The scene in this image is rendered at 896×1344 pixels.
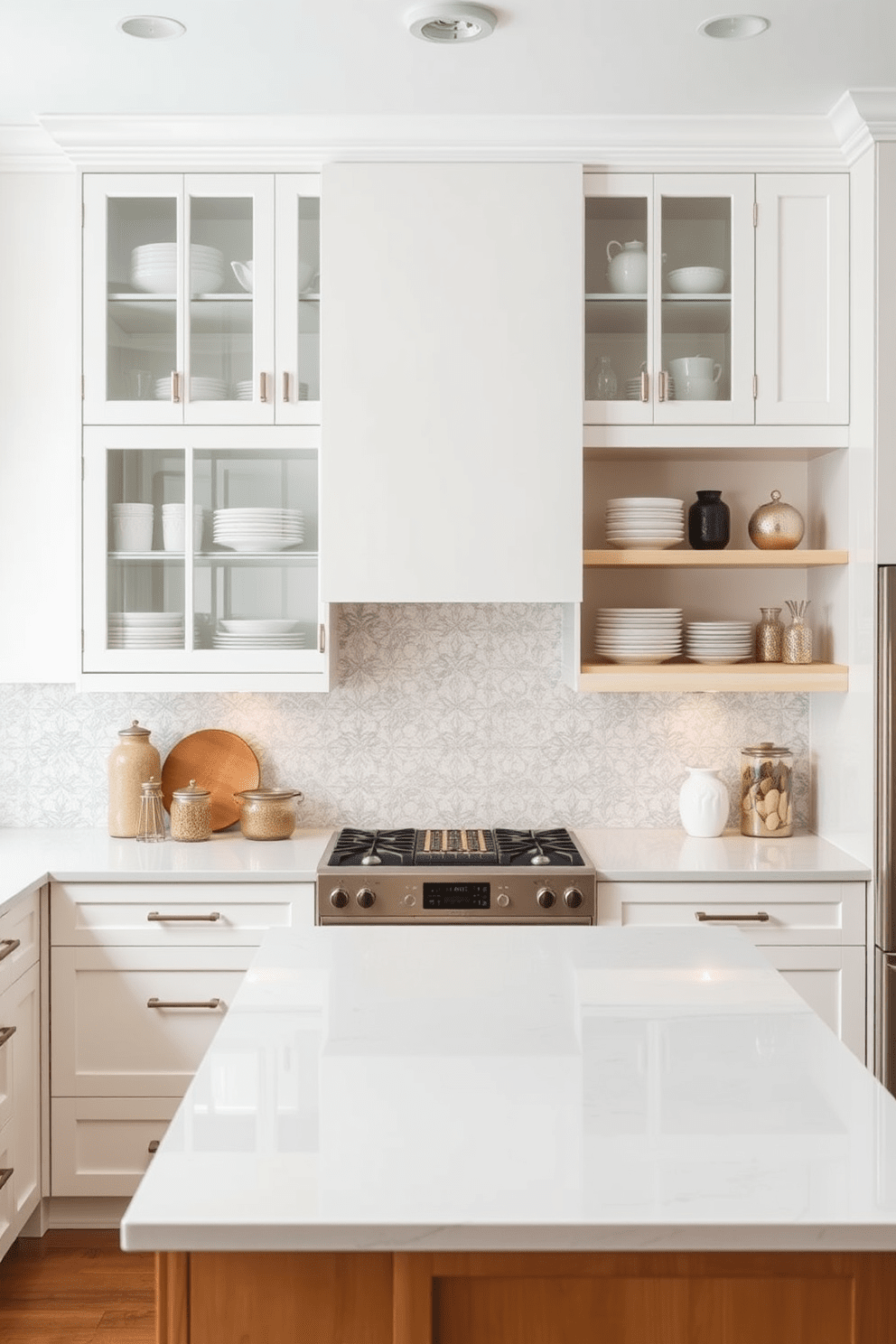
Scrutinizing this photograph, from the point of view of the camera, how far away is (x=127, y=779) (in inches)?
134

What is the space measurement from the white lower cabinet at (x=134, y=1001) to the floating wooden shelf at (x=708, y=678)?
0.97 m

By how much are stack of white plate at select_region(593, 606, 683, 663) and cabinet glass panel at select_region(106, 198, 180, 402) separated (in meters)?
1.37

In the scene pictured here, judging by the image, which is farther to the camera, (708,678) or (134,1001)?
(708,678)

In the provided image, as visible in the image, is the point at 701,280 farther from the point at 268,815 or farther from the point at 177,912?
the point at 177,912

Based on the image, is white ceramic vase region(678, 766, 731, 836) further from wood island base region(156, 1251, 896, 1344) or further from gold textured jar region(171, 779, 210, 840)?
wood island base region(156, 1251, 896, 1344)

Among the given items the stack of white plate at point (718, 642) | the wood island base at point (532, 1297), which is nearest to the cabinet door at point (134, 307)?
the stack of white plate at point (718, 642)

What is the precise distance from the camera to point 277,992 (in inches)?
73.7

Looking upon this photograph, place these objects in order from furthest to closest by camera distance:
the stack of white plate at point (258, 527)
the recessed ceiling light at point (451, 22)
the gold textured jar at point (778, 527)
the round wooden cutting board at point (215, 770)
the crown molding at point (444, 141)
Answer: the round wooden cutting board at point (215, 770)
the gold textured jar at point (778, 527)
the stack of white plate at point (258, 527)
the crown molding at point (444, 141)
the recessed ceiling light at point (451, 22)

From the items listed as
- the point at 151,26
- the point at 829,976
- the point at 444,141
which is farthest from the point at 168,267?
the point at 829,976

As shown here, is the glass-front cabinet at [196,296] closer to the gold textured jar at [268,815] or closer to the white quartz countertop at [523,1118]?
the gold textured jar at [268,815]

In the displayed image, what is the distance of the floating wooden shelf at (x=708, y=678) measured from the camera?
3.23 m

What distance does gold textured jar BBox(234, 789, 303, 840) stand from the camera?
11.1ft

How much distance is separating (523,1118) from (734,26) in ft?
7.70

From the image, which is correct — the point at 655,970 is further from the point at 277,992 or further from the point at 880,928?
→ the point at 880,928
